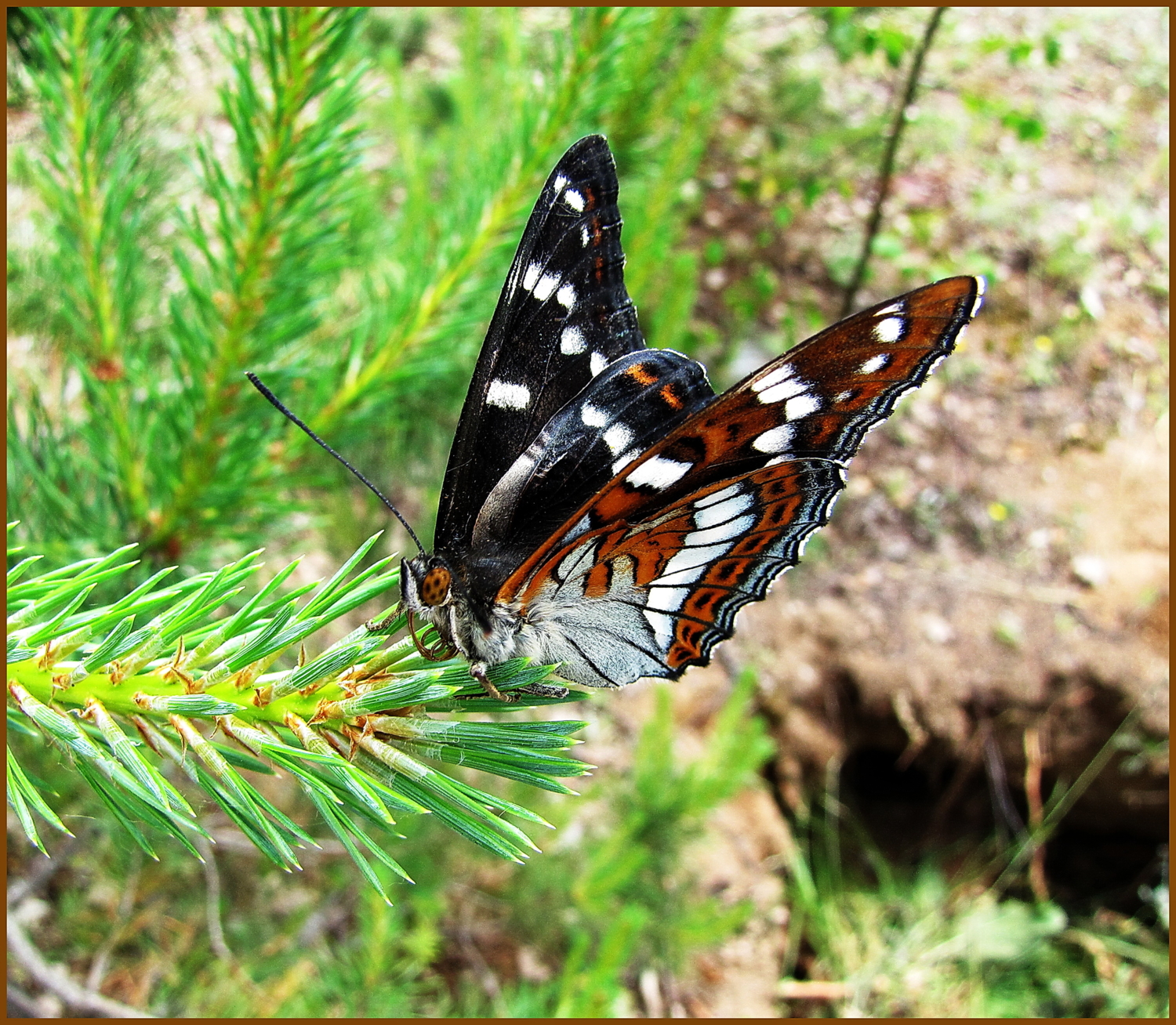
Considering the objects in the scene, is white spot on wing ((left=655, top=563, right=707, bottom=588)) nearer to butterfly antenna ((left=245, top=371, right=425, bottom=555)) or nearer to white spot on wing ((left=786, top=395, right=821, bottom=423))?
white spot on wing ((left=786, top=395, right=821, bottom=423))

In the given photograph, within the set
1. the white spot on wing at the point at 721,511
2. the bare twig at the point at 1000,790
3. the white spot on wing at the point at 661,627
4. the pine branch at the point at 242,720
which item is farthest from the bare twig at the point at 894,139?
the pine branch at the point at 242,720

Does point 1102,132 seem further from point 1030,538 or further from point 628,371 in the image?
point 628,371

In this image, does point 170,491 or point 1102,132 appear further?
point 1102,132

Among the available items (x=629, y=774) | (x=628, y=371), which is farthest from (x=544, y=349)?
(x=629, y=774)

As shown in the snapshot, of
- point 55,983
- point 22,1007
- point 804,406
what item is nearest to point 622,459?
point 804,406

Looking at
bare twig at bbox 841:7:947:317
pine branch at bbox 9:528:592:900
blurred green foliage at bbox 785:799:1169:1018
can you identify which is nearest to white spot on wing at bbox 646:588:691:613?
pine branch at bbox 9:528:592:900

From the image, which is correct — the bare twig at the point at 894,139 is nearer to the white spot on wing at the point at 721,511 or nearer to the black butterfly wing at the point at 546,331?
the black butterfly wing at the point at 546,331
